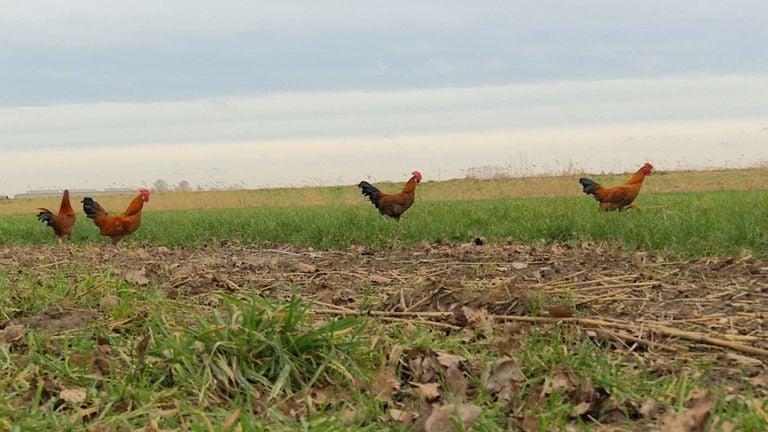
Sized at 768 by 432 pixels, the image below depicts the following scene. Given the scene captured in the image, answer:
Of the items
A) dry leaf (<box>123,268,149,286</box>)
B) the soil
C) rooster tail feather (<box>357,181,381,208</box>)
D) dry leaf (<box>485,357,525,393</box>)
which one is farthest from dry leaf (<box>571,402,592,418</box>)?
rooster tail feather (<box>357,181,381,208</box>)

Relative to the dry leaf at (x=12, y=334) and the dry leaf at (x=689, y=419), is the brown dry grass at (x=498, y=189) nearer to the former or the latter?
the dry leaf at (x=12, y=334)

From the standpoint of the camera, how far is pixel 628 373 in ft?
9.50

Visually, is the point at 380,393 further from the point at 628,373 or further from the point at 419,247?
the point at 419,247

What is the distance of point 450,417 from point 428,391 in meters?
0.35

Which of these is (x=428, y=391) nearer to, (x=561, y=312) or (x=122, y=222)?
(x=561, y=312)

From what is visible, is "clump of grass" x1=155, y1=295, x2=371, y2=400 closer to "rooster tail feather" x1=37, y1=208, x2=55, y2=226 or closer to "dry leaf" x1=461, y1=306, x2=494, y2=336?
"dry leaf" x1=461, y1=306, x2=494, y2=336

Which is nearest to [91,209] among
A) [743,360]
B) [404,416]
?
[404,416]

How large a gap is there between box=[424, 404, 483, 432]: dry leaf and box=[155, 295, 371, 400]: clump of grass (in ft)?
1.55

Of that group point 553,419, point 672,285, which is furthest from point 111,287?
point 672,285

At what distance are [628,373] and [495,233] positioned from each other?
208 inches

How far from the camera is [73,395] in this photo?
2662 millimetres

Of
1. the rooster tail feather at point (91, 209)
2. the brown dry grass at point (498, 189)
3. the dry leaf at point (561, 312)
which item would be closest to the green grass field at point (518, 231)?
the rooster tail feather at point (91, 209)

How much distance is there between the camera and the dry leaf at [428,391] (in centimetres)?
262

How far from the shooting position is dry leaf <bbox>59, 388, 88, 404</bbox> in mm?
2643
